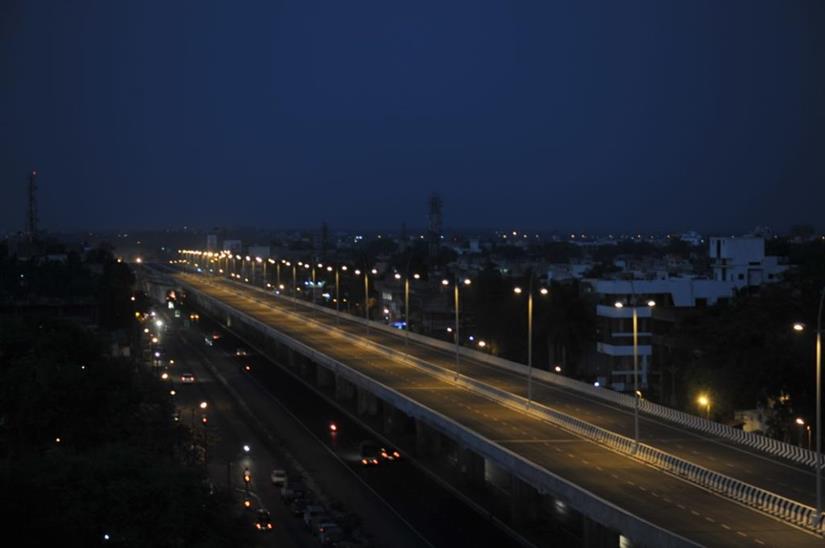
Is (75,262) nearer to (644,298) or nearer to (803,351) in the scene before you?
(644,298)

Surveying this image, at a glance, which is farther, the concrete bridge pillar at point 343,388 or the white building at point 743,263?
the white building at point 743,263

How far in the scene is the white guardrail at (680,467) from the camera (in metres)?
27.1

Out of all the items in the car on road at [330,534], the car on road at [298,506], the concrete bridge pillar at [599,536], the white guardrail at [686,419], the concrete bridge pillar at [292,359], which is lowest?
the concrete bridge pillar at [292,359]

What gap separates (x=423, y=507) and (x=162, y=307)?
125 metres

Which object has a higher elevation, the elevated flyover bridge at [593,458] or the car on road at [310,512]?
the elevated flyover bridge at [593,458]

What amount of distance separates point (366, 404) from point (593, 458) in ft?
103

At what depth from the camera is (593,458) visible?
117ft

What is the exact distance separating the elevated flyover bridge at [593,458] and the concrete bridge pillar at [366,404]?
8cm

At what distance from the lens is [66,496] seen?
26625 millimetres

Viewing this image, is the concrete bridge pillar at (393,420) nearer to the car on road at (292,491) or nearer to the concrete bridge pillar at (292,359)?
the car on road at (292,491)

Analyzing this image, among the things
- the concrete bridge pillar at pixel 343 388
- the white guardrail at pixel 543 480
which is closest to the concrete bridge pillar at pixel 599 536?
the white guardrail at pixel 543 480

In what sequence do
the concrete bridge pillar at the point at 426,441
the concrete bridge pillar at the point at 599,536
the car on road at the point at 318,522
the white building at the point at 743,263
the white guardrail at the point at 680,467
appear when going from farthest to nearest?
the white building at the point at 743,263 < the concrete bridge pillar at the point at 426,441 < the car on road at the point at 318,522 < the concrete bridge pillar at the point at 599,536 < the white guardrail at the point at 680,467

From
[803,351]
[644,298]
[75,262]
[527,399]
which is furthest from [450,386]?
[75,262]

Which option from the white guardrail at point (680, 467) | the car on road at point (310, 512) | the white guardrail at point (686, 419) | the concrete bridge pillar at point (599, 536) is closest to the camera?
the white guardrail at point (680, 467)
